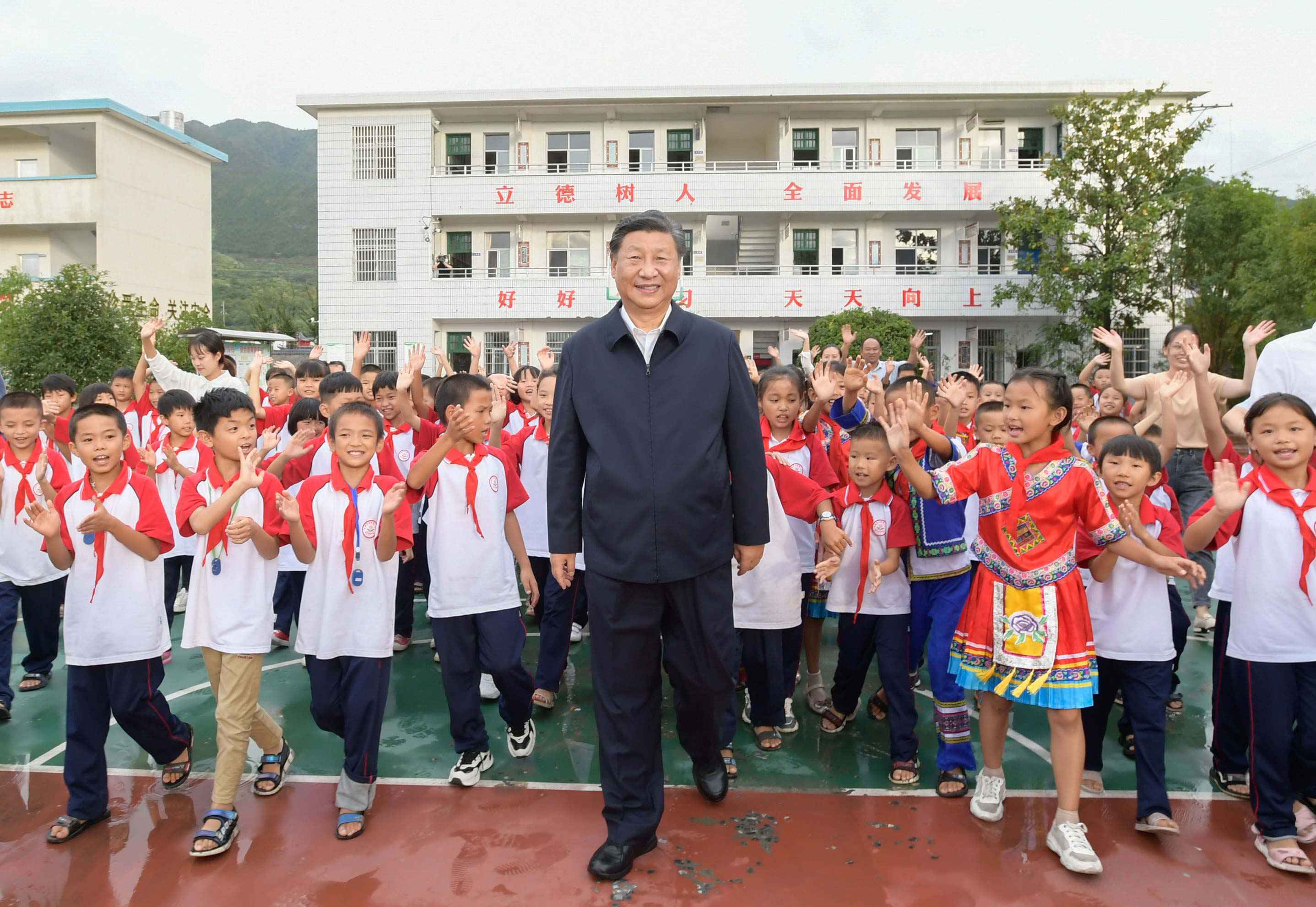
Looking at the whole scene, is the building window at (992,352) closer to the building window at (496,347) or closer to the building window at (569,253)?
the building window at (569,253)

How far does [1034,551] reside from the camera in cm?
320

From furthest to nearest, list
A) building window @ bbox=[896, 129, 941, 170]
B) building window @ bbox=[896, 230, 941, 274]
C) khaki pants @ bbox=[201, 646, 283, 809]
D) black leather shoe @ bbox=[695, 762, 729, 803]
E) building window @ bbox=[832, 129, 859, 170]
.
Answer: building window @ bbox=[832, 129, 859, 170]
building window @ bbox=[896, 129, 941, 170]
building window @ bbox=[896, 230, 941, 274]
black leather shoe @ bbox=[695, 762, 729, 803]
khaki pants @ bbox=[201, 646, 283, 809]

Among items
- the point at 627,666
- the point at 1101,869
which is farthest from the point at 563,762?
the point at 1101,869

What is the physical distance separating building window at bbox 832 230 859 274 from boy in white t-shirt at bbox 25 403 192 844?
2230 centimetres

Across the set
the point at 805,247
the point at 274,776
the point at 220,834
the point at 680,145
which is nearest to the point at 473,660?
the point at 274,776

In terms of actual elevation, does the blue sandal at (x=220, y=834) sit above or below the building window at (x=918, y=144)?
below

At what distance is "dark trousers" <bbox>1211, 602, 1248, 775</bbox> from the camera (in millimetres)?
3545

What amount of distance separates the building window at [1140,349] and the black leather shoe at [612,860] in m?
24.0

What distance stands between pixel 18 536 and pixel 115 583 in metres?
1.78

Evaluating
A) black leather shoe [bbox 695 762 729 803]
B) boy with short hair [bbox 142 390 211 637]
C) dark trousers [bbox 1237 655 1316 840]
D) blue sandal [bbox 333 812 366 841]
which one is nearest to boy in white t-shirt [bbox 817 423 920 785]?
black leather shoe [bbox 695 762 729 803]

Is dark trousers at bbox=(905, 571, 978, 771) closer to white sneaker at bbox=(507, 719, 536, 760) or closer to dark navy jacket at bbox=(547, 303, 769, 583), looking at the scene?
dark navy jacket at bbox=(547, 303, 769, 583)

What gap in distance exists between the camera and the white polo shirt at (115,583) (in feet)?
10.8

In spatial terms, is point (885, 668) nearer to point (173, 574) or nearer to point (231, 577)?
point (231, 577)

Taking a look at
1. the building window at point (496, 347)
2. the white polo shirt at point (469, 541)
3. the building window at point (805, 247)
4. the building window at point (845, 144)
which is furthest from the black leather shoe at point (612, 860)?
the building window at point (845, 144)
